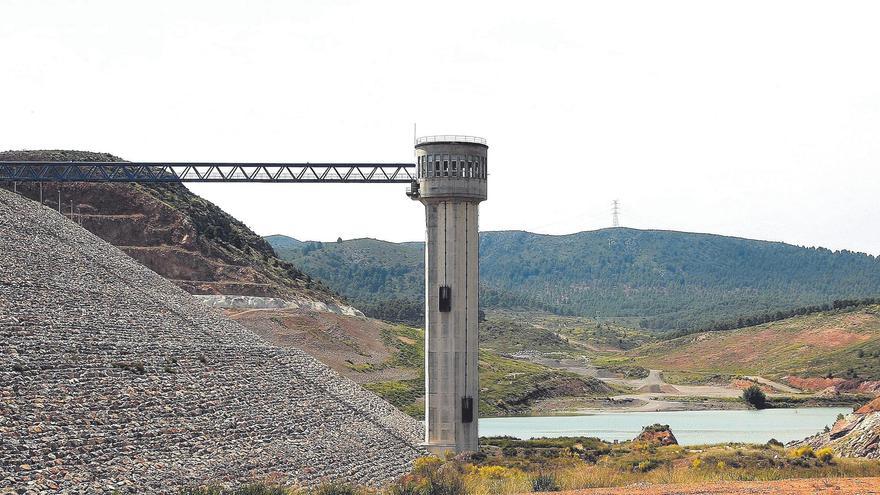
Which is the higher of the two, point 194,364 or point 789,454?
point 194,364

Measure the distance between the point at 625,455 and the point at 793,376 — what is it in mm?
104674

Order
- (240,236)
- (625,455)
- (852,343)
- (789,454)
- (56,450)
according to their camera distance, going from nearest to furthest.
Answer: (56,450) < (789,454) < (625,455) < (240,236) < (852,343)

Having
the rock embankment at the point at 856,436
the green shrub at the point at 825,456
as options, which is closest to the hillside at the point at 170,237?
the rock embankment at the point at 856,436

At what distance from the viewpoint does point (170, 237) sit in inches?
4941

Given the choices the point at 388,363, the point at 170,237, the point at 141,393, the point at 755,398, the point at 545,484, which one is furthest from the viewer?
the point at 755,398

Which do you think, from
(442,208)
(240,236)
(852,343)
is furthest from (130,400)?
(852,343)

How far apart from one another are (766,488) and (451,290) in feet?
90.7

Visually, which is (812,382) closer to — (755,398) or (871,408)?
(755,398)

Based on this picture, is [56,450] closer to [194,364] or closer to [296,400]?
[194,364]

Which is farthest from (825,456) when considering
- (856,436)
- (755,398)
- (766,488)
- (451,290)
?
(755,398)

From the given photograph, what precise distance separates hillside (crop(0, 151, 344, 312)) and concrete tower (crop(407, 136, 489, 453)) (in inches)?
2276

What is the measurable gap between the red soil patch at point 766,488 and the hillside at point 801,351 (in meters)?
109

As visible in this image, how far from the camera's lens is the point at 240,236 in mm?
146875

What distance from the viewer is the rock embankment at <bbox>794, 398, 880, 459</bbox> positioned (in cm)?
4619
